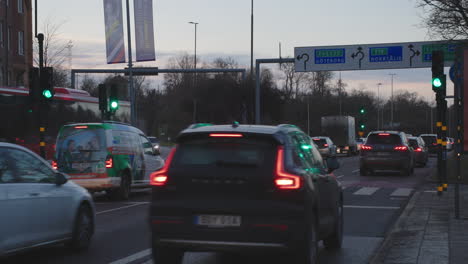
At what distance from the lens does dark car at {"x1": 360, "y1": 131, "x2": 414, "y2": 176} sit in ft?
100

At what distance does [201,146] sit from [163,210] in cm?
80

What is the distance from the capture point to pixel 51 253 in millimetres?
10484

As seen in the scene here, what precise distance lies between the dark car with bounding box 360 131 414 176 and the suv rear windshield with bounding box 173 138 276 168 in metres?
23.2

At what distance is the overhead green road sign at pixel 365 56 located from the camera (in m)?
38.4

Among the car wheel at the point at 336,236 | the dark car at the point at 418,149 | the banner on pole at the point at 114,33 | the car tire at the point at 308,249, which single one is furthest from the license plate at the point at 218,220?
the dark car at the point at 418,149

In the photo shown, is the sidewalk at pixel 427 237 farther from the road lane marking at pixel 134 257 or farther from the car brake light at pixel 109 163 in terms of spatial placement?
the car brake light at pixel 109 163

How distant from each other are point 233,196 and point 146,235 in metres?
4.66

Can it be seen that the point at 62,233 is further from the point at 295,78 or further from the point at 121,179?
the point at 295,78

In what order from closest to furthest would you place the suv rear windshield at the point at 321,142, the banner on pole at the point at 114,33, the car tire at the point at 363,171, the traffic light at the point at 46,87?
the traffic light at the point at 46,87 < the car tire at the point at 363,171 < the banner on pole at the point at 114,33 < the suv rear windshield at the point at 321,142

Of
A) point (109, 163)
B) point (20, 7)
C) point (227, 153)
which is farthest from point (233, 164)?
point (20, 7)

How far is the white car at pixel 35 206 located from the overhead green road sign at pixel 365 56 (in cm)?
2976

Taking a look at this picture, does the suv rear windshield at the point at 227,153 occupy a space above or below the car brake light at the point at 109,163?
above

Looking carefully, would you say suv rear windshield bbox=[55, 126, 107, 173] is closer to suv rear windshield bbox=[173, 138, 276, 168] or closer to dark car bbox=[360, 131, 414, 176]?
suv rear windshield bbox=[173, 138, 276, 168]

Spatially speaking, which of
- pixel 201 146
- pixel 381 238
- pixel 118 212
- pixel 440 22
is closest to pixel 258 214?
pixel 201 146
